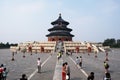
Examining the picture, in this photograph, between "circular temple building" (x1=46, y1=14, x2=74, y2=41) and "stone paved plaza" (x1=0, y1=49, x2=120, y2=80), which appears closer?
"stone paved plaza" (x1=0, y1=49, x2=120, y2=80)

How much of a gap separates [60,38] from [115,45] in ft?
168

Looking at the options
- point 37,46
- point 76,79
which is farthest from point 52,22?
point 76,79

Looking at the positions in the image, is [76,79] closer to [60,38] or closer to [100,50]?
[100,50]

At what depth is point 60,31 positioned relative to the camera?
4035 inches

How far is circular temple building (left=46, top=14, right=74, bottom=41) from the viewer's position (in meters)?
99.4

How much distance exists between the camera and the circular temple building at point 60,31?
99.4 metres

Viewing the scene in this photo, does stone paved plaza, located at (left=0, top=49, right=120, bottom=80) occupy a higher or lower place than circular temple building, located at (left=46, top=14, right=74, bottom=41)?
lower

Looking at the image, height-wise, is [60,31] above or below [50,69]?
above

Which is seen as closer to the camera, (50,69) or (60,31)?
(50,69)

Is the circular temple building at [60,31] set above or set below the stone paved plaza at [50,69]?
above

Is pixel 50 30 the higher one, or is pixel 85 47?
pixel 50 30

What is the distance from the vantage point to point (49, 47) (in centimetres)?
7238

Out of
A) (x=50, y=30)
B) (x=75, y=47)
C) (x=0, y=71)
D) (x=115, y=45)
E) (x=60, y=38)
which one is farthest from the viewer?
(x=115, y=45)

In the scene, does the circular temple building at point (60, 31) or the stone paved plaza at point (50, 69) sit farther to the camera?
the circular temple building at point (60, 31)
